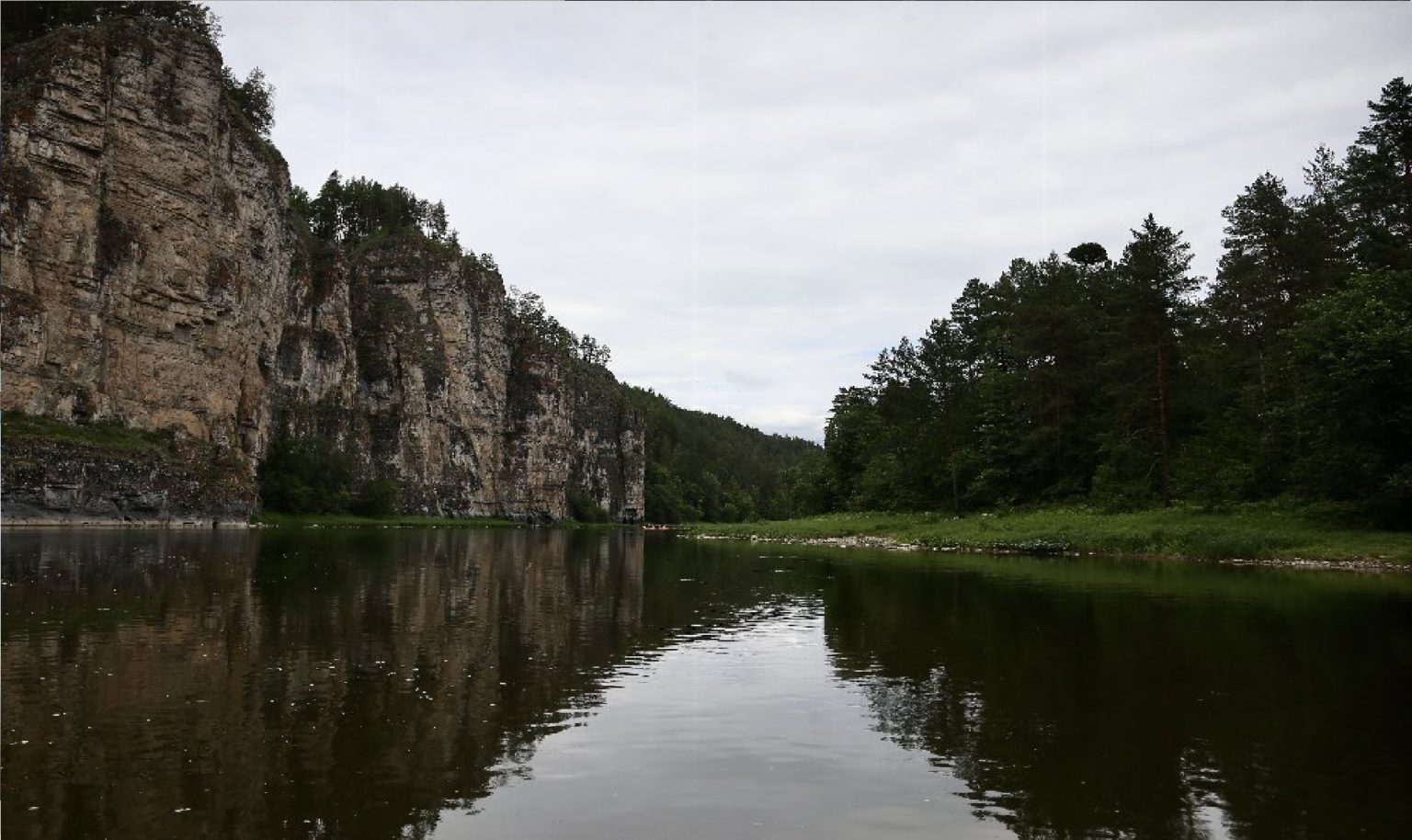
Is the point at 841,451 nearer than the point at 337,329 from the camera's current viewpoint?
Yes

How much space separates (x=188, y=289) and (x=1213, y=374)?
81.5 metres

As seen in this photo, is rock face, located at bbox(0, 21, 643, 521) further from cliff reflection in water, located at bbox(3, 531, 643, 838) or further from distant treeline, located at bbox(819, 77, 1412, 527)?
distant treeline, located at bbox(819, 77, 1412, 527)

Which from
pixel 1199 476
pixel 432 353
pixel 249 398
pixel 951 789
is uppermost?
pixel 432 353

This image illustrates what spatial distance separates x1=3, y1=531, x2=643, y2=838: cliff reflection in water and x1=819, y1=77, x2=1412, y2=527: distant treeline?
33.5 metres

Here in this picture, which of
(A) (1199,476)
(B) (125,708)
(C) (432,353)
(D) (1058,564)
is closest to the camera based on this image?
(B) (125,708)

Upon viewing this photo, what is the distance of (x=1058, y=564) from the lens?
42094 millimetres

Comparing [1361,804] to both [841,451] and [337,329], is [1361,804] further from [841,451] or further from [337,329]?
[337,329]

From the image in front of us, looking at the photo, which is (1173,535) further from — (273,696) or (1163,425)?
(273,696)

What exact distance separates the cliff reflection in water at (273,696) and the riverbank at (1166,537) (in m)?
28.7

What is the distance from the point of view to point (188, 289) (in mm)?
83750

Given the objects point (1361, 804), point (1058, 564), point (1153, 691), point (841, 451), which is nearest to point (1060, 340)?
point (1058, 564)

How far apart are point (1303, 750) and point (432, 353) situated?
138404 mm

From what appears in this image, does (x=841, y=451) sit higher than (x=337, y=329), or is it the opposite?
(x=337, y=329)

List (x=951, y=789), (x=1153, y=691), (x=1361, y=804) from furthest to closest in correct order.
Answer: (x=1153, y=691) → (x=951, y=789) → (x=1361, y=804)
